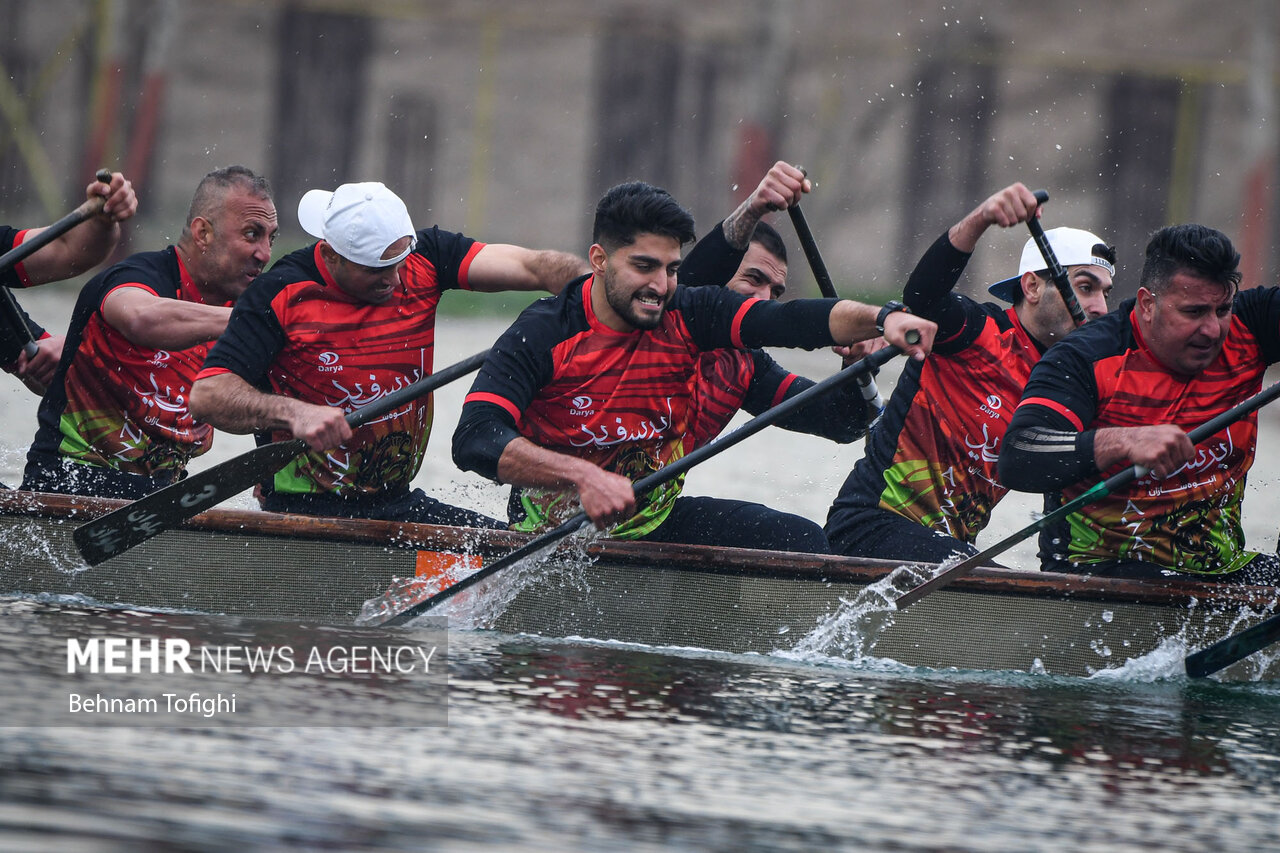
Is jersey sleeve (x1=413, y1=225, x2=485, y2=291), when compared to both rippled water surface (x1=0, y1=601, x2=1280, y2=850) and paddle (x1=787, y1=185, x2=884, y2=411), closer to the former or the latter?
paddle (x1=787, y1=185, x2=884, y2=411)

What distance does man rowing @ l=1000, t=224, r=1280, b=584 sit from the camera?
4.17m

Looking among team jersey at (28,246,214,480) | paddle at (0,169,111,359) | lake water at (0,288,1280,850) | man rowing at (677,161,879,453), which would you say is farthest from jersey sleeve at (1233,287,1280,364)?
paddle at (0,169,111,359)

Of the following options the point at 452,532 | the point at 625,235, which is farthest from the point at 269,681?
the point at 625,235

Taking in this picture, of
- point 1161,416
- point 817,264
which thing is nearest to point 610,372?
point 817,264

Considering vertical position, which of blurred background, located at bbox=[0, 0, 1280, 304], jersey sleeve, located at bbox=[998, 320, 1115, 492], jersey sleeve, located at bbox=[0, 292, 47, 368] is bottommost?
jersey sleeve, located at bbox=[998, 320, 1115, 492]

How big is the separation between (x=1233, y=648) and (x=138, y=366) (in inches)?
126

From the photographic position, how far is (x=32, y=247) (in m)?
5.07

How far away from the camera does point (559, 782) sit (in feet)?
10.00

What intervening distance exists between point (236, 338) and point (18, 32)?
14.9 m

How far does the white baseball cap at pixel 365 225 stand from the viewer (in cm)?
455

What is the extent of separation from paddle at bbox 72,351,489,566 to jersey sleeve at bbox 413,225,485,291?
0.43 meters

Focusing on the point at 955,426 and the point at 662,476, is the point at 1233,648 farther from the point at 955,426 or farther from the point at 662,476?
the point at 662,476

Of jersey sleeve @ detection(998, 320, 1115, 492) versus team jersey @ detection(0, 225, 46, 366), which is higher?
team jersey @ detection(0, 225, 46, 366)

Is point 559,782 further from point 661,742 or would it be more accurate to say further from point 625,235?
point 625,235
